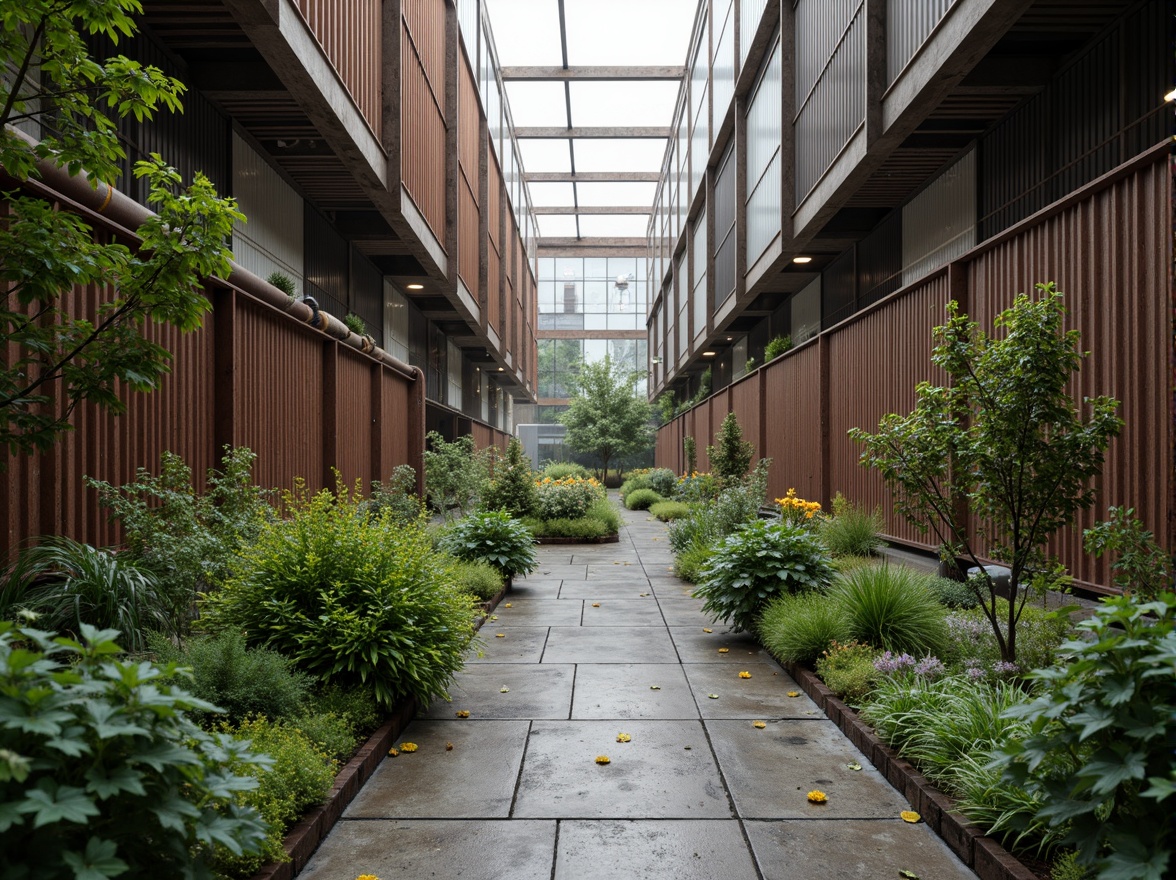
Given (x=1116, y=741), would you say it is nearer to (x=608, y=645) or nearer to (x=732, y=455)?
(x=608, y=645)

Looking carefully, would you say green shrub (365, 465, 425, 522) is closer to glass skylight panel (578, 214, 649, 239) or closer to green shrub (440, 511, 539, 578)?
green shrub (440, 511, 539, 578)

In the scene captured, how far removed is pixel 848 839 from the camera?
3045 millimetres

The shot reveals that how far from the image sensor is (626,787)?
11.6 ft

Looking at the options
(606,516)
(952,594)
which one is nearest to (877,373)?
(952,594)

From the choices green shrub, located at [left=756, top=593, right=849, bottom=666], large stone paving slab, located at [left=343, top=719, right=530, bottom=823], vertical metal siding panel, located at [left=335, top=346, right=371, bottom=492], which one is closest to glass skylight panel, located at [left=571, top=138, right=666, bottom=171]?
vertical metal siding panel, located at [left=335, top=346, right=371, bottom=492]

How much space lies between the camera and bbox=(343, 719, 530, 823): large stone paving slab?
10.9 feet

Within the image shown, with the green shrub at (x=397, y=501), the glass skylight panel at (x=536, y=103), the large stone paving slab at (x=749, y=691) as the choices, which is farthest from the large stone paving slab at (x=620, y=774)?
the glass skylight panel at (x=536, y=103)

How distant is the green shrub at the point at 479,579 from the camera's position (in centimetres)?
756

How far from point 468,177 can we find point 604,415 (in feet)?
60.7

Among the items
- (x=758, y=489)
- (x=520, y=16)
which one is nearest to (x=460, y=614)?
(x=758, y=489)

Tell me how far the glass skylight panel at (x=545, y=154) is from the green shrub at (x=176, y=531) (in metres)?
32.8

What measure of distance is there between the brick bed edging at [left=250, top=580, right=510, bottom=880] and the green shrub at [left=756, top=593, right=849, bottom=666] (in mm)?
2540

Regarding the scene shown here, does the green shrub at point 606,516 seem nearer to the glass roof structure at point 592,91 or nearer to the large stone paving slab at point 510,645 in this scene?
the large stone paving slab at point 510,645

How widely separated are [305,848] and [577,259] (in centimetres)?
4886
